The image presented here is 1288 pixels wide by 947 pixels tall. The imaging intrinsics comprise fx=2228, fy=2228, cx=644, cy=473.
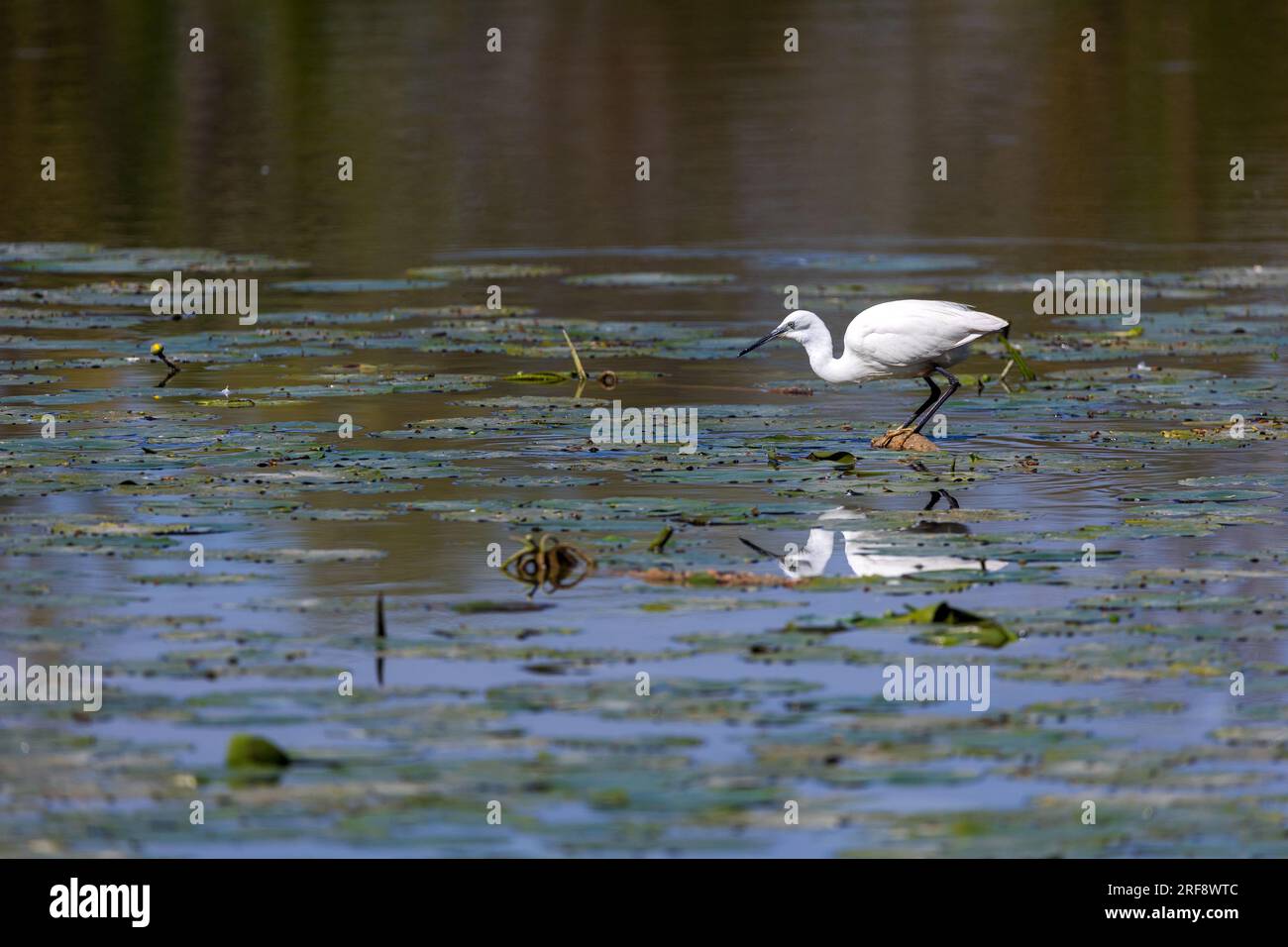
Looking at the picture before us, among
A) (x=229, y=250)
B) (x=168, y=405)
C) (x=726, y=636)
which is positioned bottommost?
(x=726, y=636)

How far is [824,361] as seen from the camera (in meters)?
13.0

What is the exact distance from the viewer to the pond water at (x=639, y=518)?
6766 millimetres

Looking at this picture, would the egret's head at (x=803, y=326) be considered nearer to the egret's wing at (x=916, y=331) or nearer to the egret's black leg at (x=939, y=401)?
the egret's wing at (x=916, y=331)

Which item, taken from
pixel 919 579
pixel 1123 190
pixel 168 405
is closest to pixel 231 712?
pixel 919 579

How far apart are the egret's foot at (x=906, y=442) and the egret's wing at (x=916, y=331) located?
1.45 feet

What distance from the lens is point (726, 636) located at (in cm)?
836

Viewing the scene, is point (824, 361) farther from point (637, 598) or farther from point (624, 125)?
point (624, 125)

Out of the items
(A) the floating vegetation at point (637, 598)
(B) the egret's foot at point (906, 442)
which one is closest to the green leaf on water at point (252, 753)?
(A) the floating vegetation at point (637, 598)

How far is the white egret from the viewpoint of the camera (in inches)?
498

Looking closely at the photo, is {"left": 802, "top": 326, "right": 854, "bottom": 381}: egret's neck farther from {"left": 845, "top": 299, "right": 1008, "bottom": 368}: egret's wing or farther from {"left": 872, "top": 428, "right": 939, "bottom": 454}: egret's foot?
{"left": 872, "top": 428, "right": 939, "bottom": 454}: egret's foot

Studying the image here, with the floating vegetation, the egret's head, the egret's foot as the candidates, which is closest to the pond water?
the floating vegetation

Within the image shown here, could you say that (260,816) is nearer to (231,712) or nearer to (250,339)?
(231,712)

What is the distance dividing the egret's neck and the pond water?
13.4 inches
